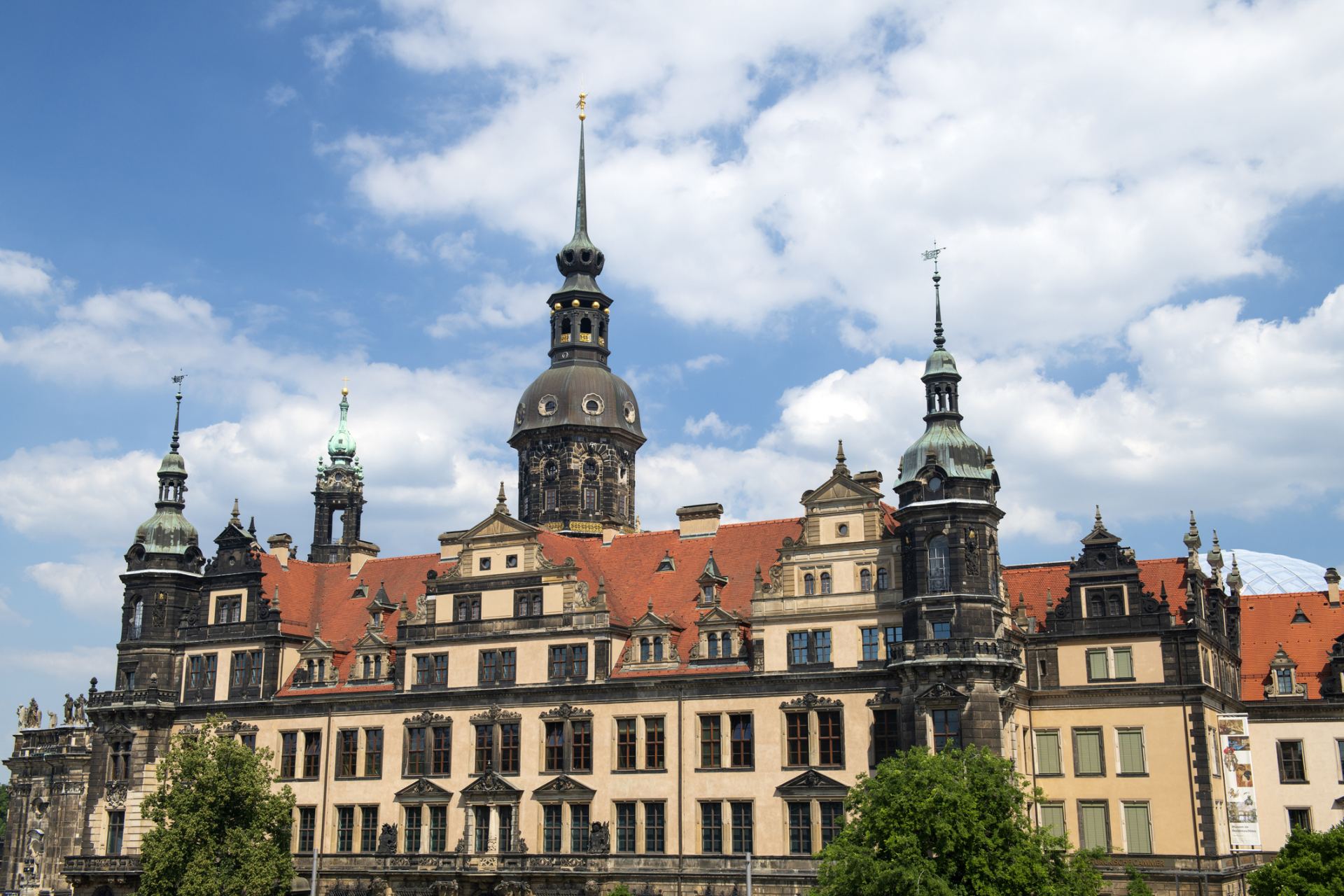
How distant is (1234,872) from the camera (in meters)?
62.6

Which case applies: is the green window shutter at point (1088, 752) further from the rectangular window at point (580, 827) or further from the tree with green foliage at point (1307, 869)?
the rectangular window at point (580, 827)

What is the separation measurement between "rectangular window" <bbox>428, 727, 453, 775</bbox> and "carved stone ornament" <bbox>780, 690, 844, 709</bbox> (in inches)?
689

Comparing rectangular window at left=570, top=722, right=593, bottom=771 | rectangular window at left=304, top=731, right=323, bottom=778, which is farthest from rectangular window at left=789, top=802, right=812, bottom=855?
rectangular window at left=304, top=731, right=323, bottom=778

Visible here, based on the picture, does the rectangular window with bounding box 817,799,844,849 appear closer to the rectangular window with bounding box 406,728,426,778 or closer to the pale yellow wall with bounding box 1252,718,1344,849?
the rectangular window with bounding box 406,728,426,778

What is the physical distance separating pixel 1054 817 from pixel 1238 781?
10125mm

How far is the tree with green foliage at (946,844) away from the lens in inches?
1857

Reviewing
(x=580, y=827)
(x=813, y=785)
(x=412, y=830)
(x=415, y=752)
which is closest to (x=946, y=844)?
(x=813, y=785)

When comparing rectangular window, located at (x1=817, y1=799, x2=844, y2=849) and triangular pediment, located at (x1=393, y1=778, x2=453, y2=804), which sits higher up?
triangular pediment, located at (x1=393, y1=778, x2=453, y2=804)

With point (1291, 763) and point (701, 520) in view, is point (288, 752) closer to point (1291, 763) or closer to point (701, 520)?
point (701, 520)

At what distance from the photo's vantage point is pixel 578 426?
8469 cm

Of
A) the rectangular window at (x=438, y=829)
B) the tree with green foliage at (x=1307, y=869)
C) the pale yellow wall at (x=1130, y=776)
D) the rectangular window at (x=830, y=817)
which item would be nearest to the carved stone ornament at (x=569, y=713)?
the rectangular window at (x=438, y=829)

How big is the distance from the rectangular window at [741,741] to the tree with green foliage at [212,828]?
2161 centimetres

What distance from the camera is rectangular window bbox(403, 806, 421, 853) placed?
68.8 m

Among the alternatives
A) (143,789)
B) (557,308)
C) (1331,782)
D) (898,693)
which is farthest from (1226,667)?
(143,789)
